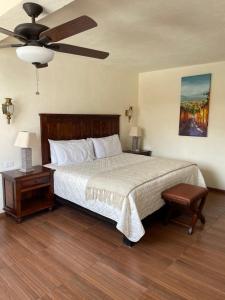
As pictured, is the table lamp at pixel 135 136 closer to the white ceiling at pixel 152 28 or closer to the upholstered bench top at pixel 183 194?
the white ceiling at pixel 152 28

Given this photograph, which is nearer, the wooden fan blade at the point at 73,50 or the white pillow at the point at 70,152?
the wooden fan blade at the point at 73,50

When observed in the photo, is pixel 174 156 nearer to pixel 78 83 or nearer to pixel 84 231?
pixel 78 83

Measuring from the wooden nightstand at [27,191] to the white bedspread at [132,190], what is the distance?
0.53 feet

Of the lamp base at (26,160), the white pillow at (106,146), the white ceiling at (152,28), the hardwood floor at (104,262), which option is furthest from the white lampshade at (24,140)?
the white ceiling at (152,28)

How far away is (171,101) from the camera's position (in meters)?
4.96

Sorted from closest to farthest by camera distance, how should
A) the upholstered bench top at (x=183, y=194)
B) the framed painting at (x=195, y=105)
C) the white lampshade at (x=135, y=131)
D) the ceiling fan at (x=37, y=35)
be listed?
the ceiling fan at (x=37, y=35) < the upholstered bench top at (x=183, y=194) < the framed painting at (x=195, y=105) < the white lampshade at (x=135, y=131)

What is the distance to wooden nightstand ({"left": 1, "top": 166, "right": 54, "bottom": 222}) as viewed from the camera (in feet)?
10.1

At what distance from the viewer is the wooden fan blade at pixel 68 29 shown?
62.7 inches

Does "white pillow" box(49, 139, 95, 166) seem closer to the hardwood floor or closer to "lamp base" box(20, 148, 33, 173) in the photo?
"lamp base" box(20, 148, 33, 173)

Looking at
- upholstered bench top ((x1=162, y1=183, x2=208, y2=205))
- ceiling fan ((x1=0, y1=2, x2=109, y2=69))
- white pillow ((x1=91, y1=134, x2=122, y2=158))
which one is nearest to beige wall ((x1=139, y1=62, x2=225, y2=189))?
white pillow ((x1=91, y1=134, x2=122, y2=158))

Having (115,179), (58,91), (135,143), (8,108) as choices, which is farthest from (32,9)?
(135,143)

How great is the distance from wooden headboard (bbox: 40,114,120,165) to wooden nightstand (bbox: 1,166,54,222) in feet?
1.62

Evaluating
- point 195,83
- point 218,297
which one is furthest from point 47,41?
point 195,83

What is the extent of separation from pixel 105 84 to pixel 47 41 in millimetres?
2836
